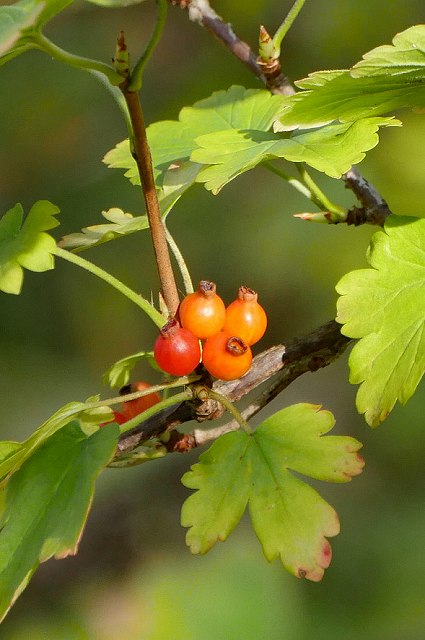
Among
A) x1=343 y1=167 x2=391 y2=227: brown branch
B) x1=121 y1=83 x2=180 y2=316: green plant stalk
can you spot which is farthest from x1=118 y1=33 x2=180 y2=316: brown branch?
x1=343 y1=167 x2=391 y2=227: brown branch

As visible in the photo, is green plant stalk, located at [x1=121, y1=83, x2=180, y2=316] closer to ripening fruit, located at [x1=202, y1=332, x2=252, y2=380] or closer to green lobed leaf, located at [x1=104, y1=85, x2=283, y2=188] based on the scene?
ripening fruit, located at [x1=202, y1=332, x2=252, y2=380]

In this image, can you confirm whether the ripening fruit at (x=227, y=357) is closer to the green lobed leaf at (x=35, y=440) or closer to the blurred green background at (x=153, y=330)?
the green lobed leaf at (x=35, y=440)

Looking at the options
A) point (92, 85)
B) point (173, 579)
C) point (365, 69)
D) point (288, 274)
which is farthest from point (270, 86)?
point (92, 85)

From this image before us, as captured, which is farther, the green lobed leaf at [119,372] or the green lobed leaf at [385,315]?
the green lobed leaf at [119,372]

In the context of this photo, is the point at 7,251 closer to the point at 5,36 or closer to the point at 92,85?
the point at 5,36

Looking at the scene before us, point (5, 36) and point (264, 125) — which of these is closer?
point (5, 36)

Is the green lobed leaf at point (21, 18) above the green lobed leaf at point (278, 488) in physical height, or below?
above

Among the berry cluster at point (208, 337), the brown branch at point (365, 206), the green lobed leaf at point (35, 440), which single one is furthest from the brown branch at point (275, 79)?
the green lobed leaf at point (35, 440)
